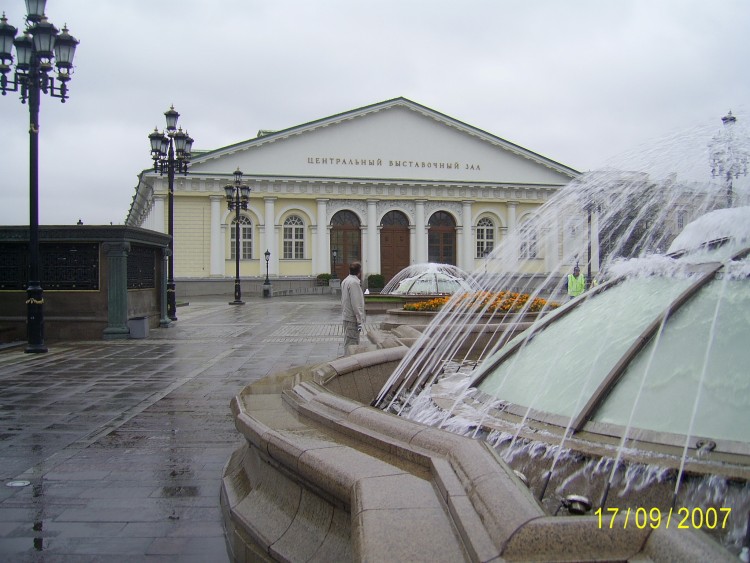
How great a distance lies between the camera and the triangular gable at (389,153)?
47.3 meters

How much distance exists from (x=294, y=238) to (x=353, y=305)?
126 feet

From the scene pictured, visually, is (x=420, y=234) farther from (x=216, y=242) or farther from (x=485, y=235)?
(x=216, y=242)

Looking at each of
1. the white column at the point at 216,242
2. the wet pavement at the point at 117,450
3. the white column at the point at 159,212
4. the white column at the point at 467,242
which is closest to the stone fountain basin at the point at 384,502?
the wet pavement at the point at 117,450

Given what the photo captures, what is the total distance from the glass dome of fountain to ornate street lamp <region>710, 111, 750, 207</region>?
1.36m

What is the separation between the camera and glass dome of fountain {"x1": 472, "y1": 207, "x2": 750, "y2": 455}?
133 inches

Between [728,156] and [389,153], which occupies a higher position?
[389,153]

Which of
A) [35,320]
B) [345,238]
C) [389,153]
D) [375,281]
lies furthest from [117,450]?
[389,153]

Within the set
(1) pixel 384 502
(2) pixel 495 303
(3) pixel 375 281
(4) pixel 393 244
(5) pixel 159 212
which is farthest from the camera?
(4) pixel 393 244

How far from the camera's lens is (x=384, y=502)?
8.33 feet

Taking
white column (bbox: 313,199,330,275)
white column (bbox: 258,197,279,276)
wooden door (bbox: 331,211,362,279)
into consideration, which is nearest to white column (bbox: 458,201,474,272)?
wooden door (bbox: 331,211,362,279)

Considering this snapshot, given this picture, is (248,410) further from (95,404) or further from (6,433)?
(95,404)

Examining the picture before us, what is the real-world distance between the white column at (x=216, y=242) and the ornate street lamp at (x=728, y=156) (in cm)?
4060

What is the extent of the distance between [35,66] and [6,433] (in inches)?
356

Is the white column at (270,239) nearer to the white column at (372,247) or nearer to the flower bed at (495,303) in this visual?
the white column at (372,247)
